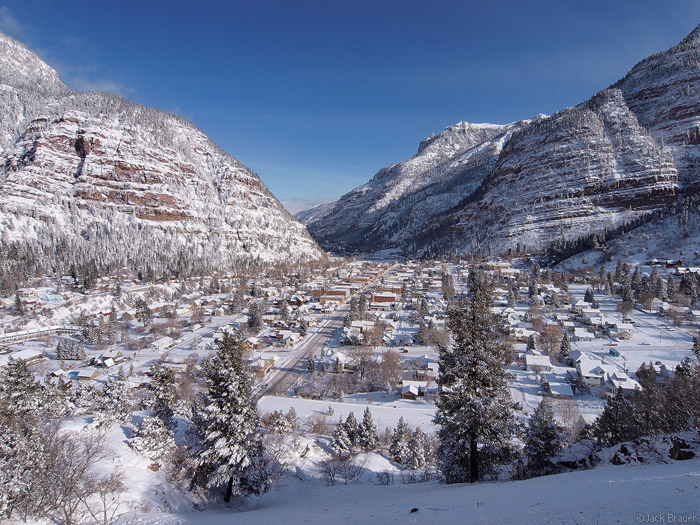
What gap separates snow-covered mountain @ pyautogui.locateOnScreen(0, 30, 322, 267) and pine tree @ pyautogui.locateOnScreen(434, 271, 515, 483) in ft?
319

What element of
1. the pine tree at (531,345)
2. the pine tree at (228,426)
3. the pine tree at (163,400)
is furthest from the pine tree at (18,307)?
the pine tree at (531,345)

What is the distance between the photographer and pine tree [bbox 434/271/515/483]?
10.7 meters

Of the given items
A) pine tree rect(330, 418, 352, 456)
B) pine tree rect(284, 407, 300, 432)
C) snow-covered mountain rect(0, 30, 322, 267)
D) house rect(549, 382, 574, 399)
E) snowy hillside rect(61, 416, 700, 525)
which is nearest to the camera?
snowy hillside rect(61, 416, 700, 525)

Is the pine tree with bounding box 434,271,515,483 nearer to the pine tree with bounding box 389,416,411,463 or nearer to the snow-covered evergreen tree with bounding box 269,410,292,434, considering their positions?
the pine tree with bounding box 389,416,411,463

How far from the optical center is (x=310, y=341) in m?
46.3

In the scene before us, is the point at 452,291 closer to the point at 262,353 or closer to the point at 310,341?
the point at 310,341

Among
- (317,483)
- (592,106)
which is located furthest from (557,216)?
(317,483)

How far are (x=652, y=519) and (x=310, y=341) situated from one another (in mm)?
43057

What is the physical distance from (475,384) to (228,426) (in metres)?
9.17

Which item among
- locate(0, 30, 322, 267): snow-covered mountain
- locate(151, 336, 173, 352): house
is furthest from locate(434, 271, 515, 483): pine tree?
locate(0, 30, 322, 267): snow-covered mountain

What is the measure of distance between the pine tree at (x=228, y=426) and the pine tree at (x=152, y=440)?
233 cm

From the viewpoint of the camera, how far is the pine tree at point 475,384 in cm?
1069

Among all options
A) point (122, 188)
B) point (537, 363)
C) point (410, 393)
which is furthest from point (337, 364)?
point (122, 188)

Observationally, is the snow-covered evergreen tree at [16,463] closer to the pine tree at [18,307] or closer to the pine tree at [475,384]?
the pine tree at [475,384]
